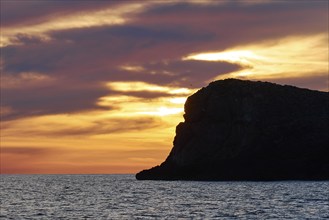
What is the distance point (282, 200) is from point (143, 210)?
2809 centimetres

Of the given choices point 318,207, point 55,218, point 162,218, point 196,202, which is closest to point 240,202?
point 196,202

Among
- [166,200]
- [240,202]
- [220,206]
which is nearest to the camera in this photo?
[220,206]

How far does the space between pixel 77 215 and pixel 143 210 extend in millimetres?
10906

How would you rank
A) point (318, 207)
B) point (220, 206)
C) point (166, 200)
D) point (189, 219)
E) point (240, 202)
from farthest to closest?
point (166, 200), point (240, 202), point (220, 206), point (318, 207), point (189, 219)

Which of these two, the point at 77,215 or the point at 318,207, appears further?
the point at 318,207

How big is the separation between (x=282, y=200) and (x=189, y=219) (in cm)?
3507

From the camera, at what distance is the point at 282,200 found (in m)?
110

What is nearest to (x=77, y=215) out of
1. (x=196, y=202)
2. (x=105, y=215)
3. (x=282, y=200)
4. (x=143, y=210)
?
(x=105, y=215)

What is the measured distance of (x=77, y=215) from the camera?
285 ft

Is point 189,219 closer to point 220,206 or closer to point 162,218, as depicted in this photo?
point 162,218

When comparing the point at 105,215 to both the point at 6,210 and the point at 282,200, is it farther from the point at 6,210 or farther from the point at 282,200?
the point at 282,200

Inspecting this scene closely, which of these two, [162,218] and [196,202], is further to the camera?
[196,202]

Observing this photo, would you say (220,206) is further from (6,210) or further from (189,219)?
(6,210)

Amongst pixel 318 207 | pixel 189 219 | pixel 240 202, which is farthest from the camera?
pixel 240 202
